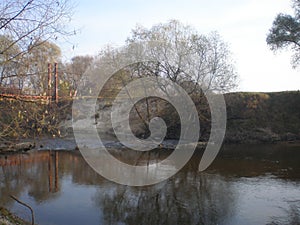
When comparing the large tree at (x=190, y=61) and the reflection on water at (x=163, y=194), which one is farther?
the large tree at (x=190, y=61)

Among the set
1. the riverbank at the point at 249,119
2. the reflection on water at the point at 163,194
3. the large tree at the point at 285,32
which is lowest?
the reflection on water at the point at 163,194

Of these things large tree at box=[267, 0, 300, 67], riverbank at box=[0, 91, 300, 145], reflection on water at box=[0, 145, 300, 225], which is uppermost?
large tree at box=[267, 0, 300, 67]

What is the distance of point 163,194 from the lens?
9898 mm

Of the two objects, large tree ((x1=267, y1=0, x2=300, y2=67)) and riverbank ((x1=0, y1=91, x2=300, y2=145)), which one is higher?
large tree ((x1=267, y1=0, x2=300, y2=67))

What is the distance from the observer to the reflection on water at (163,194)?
7.97 metres

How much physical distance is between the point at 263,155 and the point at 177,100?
29.8 feet

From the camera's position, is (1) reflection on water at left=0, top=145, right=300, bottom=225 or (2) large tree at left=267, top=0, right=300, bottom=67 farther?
(2) large tree at left=267, top=0, right=300, bottom=67

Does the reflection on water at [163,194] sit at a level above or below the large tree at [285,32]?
below

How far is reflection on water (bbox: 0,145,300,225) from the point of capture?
7.97 meters

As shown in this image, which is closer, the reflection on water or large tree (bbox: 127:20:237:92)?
the reflection on water

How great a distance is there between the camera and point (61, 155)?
16.8 metres

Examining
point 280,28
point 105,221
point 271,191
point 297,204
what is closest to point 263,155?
point 271,191

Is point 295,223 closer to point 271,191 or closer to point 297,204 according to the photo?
point 297,204

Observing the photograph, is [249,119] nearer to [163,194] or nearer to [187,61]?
[187,61]
